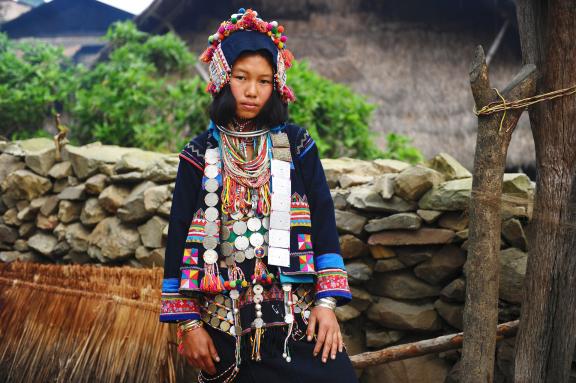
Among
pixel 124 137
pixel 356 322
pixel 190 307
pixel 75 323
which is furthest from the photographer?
pixel 124 137

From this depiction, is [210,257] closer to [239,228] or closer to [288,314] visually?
[239,228]

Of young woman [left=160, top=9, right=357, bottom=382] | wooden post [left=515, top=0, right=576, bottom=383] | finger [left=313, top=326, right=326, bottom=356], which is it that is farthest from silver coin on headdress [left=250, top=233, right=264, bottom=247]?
wooden post [left=515, top=0, right=576, bottom=383]

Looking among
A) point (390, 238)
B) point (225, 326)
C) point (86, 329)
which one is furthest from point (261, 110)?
point (86, 329)

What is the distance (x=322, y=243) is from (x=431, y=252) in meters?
1.55

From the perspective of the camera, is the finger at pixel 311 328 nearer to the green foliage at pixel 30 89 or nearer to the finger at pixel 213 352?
the finger at pixel 213 352

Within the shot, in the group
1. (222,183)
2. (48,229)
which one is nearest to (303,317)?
(222,183)

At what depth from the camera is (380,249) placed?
11.7ft

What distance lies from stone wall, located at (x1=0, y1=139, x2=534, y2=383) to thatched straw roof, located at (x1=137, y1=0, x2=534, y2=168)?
108 inches

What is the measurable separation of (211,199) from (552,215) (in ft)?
4.94

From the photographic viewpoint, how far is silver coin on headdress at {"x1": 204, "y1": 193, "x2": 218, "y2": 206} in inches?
81.0

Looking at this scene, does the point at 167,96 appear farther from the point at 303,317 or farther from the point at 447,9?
the point at 303,317

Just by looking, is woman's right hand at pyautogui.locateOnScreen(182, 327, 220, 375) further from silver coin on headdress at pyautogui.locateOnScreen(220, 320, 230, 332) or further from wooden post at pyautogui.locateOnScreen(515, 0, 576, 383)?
wooden post at pyautogui.locateOnScreen(515, 0, 576, 383)

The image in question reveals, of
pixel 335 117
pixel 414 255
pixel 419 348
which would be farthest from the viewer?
pixel 335 117

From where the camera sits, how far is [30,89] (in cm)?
739
